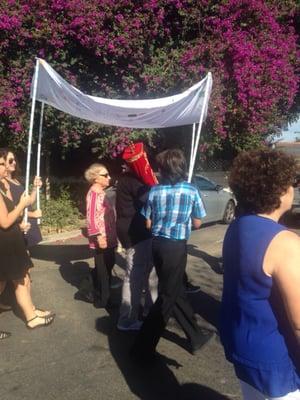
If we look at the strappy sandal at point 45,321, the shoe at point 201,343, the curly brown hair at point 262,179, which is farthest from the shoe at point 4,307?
the curly brown hair at point 262,179

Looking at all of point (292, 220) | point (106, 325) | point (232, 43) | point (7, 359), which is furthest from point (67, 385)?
point (292, 220)

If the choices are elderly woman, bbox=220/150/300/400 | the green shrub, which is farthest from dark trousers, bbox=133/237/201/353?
the green shrub

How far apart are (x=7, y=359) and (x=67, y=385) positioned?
754mm

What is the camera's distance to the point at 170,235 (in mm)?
4156

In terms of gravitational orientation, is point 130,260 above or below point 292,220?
above

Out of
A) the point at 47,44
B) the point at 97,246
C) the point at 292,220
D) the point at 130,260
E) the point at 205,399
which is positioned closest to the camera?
the point at 205,399

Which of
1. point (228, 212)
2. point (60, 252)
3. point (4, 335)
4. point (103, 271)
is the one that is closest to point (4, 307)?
point (4, 335)

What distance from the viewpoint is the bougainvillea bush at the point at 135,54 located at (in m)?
10.0

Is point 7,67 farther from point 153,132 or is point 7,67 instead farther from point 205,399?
point 205,399

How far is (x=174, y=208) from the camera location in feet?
13.6

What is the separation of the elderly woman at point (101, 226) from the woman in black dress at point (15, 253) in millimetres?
726

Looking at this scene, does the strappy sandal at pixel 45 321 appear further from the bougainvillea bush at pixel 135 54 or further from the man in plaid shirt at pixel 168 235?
the bougainvillea bush at pixel 135 54

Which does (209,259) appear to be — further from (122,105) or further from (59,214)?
(59,214)

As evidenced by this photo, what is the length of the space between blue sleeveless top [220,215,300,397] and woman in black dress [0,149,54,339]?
2925 millimetres
